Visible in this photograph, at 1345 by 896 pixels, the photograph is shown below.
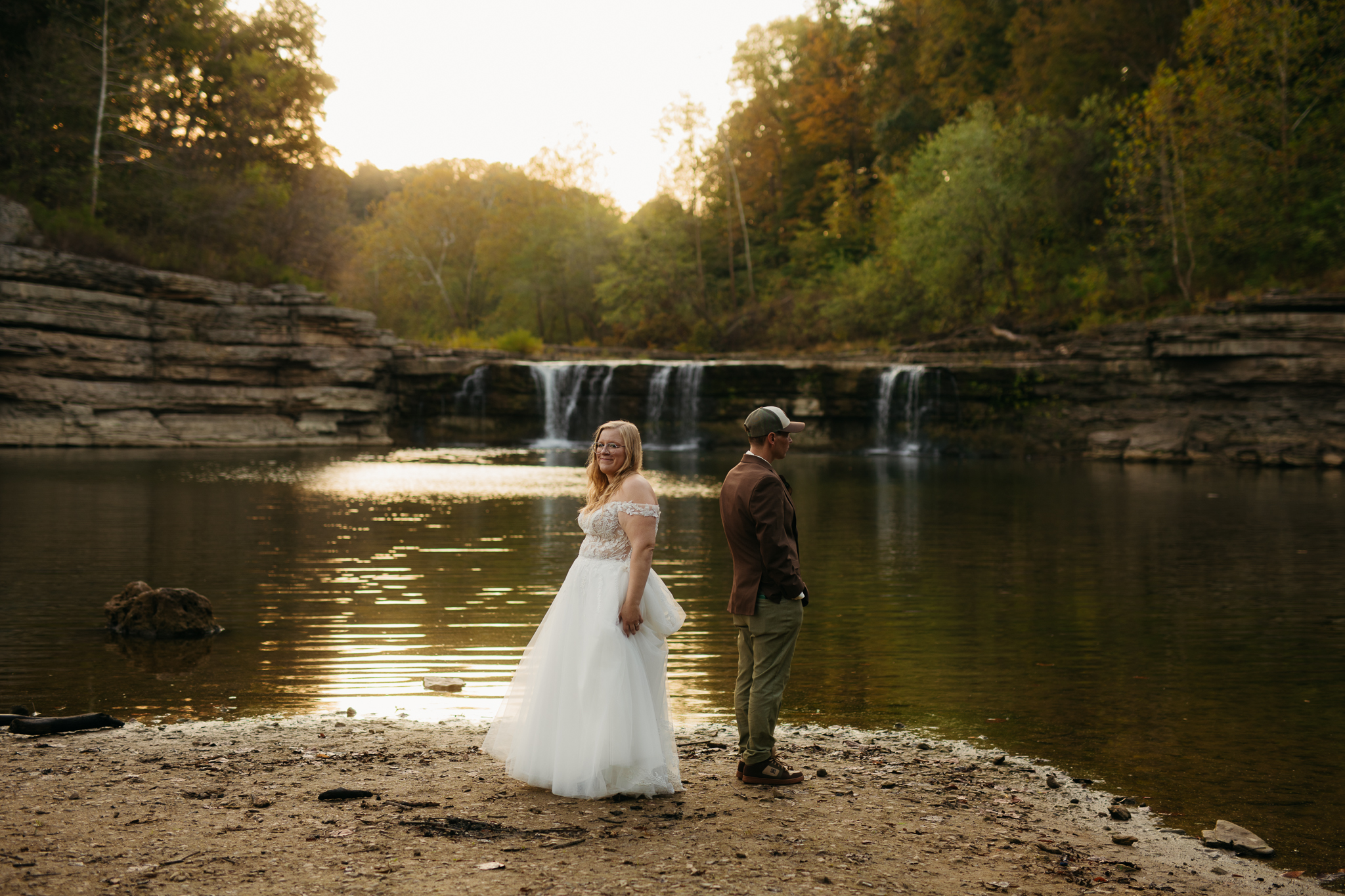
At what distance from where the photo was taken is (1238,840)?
16.0 ft

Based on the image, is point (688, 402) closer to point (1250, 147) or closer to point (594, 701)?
point (1250, 147)

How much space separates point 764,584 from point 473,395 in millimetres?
41666

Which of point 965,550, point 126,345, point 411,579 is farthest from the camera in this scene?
point 126,345

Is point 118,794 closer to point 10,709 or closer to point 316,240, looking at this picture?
point 10,709

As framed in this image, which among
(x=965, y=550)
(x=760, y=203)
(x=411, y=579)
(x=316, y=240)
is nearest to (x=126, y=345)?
(x=316, y=240)

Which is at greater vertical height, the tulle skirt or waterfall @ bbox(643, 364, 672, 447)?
waterfall @ bbox(643, 364, 672, 447)

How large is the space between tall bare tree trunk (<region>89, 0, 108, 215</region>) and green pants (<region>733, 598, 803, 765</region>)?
147 feet

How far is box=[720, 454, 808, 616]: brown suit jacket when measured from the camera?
5555 mm

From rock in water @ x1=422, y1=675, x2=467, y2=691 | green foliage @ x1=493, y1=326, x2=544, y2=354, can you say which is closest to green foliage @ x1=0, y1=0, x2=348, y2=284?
green foliage @ x1=493, y1=326, x2=544, y2=354

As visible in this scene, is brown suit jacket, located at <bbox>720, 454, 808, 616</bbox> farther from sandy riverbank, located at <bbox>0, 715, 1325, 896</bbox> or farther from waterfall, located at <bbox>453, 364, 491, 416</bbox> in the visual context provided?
waterfall, located at <bbox>453, 364, 491, 416</bbox>

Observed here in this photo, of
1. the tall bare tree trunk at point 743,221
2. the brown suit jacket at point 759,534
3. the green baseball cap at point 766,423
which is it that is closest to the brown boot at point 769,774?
the brown suit jacket at point 759,534

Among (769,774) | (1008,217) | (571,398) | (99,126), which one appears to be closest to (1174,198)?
(1008,217)

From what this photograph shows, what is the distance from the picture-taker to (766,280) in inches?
2805

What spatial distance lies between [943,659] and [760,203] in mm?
66912
